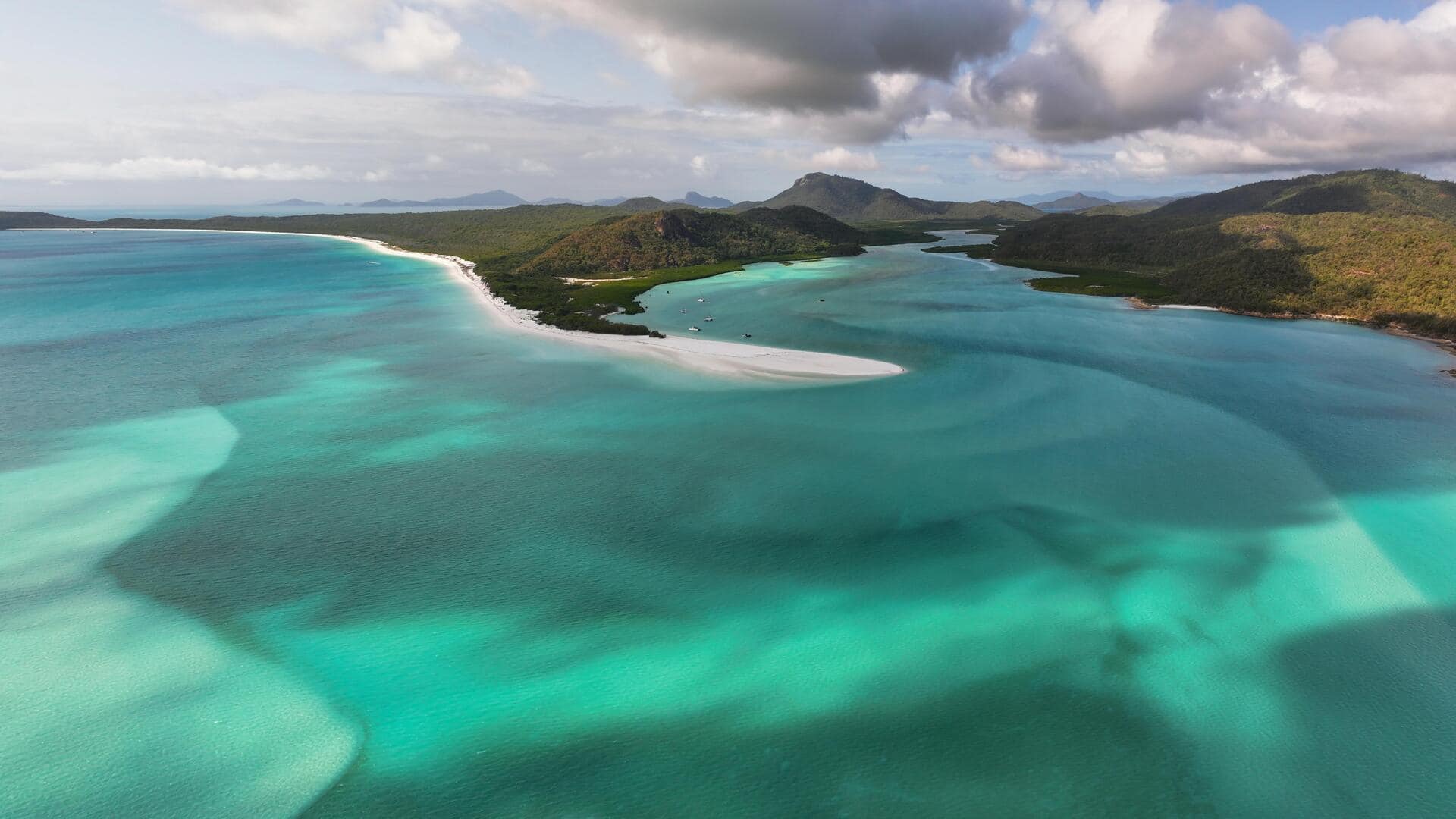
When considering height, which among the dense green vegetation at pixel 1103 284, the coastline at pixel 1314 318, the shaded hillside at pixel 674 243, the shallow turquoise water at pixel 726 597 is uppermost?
the shaded hillside at pixel 674 243

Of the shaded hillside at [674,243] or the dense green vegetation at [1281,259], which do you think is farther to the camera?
the shaded hillside at [674,243]

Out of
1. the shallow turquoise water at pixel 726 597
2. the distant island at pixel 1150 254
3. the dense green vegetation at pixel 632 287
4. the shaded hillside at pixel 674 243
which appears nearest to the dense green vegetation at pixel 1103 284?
the distant island at pixel 1150 254

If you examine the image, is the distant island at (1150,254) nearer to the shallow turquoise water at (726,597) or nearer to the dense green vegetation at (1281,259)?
the dense green vegetation at (1281,259)

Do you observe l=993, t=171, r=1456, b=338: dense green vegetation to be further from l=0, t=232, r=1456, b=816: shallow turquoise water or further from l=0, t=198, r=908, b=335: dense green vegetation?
l=0, t=198, r=908, b=335: dense green vegetation

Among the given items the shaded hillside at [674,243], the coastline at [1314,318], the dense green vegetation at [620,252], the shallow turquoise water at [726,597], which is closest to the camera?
the shallow turquoise water at [726,597]

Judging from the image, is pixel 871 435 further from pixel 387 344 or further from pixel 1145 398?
pixel 387 344

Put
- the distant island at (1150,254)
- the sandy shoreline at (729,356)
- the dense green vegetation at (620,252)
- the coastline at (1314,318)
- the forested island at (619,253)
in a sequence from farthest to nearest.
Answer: the dense green vegetation at (620,252) < the forested island at (619,253) < the distant island at (1150,254) < the coastline at (1314,318) < the sandy shoreline at (729,356)

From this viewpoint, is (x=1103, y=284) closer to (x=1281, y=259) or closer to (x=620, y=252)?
(x=1281, y=259)
